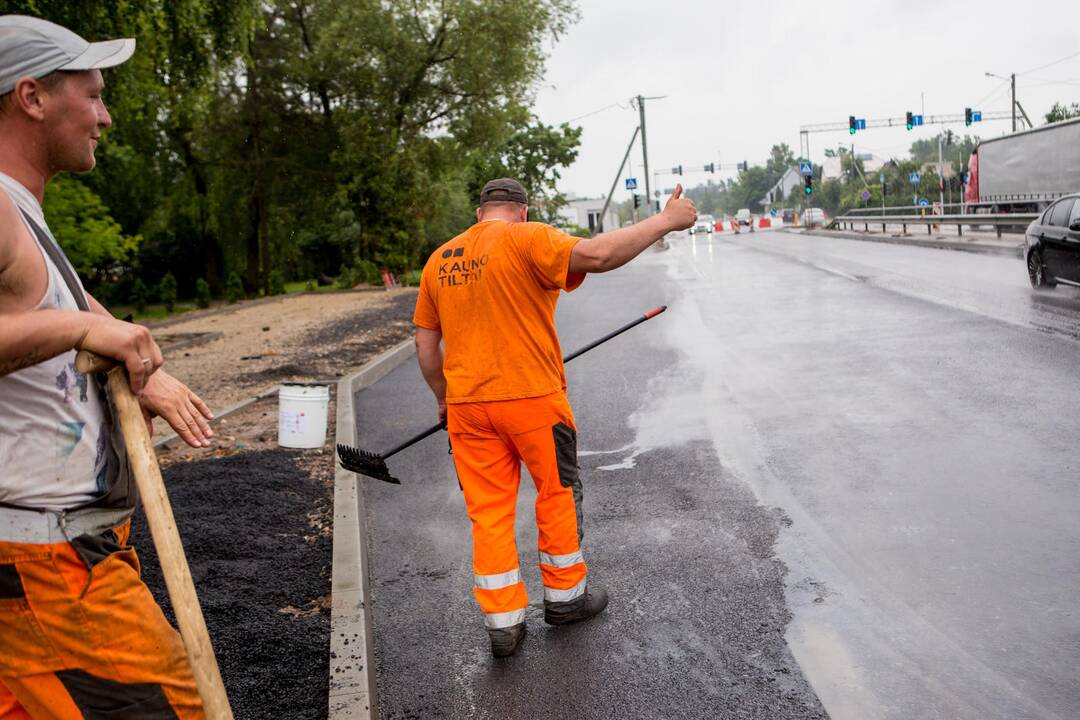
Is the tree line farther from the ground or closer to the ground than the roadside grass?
farther from the ground

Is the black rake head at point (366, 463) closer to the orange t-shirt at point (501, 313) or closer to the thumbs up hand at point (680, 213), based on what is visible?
the orange t-shirt at point (501, 313)

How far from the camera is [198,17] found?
13.8m

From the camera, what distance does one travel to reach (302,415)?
834 centimetres

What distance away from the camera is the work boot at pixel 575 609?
4582 mm

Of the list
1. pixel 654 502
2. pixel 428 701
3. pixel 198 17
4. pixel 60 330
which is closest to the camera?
pixel 60 330

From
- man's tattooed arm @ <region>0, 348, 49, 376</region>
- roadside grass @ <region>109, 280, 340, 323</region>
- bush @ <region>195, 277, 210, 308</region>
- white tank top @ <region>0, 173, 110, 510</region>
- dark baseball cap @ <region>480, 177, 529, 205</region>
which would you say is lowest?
roadside grass @ <region>109, 280, 340, 323</region>

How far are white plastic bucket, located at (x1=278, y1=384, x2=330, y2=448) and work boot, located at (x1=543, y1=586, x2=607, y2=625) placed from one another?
4.05 meters

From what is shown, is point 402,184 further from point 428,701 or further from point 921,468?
point 428,701

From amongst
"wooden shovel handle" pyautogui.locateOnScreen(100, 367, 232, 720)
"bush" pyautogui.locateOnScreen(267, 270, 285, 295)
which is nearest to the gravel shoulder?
"wooden shovel handle" pyautogui.locateOnScreen(100, 367, 232, 720)

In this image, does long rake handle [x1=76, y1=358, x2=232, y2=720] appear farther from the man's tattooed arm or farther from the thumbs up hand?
the thumbs up hand

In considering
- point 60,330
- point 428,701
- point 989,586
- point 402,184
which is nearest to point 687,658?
point 428,701

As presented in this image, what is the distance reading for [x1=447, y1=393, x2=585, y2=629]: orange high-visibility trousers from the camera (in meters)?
4.38

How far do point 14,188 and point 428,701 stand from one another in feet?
8.27

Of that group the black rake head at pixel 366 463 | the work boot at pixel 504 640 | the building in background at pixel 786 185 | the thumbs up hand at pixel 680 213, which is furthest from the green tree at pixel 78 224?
the building in background at pixel 786 185
